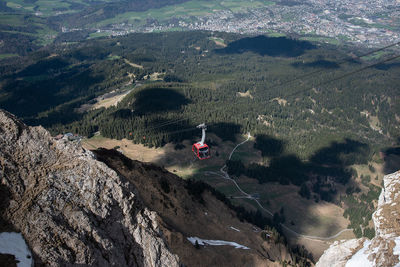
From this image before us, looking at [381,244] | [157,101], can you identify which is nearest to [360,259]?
[381,244]

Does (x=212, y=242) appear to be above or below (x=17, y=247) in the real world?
below

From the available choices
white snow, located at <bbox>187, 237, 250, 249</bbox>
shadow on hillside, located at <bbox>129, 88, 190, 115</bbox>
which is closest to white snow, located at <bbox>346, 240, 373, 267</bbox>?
white snow, located at <bbox>187, 237, 250, 249</bbox>

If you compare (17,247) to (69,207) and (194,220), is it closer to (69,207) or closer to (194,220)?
(69,207)

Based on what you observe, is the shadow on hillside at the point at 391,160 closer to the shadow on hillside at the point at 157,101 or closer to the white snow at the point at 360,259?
the shadow on hillside at the point at 157,101

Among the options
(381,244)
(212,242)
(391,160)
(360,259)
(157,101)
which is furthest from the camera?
(157,101)

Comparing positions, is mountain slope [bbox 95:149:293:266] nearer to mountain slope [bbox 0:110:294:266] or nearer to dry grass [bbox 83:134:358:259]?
mountain slope [bbox 0:110:294:266]
